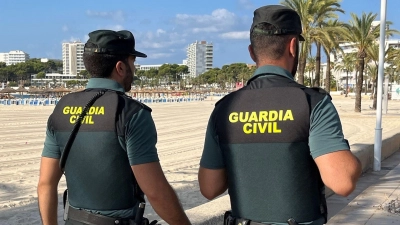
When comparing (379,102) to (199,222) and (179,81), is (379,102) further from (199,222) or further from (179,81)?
(179,81)

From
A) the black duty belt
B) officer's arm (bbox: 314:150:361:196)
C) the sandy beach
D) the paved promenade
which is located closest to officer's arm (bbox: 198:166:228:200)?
the black duty belt

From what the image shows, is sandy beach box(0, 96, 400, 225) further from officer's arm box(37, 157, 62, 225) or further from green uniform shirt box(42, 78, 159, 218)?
green uniform shirt box(42, 78, 159, 218)

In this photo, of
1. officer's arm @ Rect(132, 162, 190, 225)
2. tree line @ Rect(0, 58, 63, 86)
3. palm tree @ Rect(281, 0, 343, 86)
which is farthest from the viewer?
tree line @ Rect(0, 58, 63, 86)

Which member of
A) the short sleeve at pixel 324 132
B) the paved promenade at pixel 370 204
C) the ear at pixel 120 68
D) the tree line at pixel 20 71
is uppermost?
the tree line at pixel 20 71

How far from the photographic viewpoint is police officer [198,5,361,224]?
1758mm

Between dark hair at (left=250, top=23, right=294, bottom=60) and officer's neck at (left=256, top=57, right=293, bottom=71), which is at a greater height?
dark hair at (left=250, top=23, right=294, bottom=60)

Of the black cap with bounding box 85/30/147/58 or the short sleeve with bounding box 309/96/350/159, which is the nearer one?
the short sleeve with bounding box 309/96/350/159

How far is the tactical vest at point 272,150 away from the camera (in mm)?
1811

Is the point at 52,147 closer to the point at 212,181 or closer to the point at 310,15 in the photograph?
the point at 212,181

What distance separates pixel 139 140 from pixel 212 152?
→ 340mm

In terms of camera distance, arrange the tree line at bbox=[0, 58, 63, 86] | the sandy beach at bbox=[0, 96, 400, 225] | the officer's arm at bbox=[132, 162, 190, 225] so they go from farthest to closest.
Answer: the tree line at bbox=[0, 58, 63, 86]
the sandy beach at bbox=[0, 96, 400, 225]
the officer's arm at bbox=[132, 162, 190, 225]

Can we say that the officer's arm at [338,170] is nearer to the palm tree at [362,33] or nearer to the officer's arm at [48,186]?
the officer's arm at [48,186]

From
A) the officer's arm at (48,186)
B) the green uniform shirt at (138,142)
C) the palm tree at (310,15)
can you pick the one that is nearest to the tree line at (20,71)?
the palm tree at (310,15)

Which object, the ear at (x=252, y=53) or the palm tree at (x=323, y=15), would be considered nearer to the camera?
the ear at (x=252, y=53)
